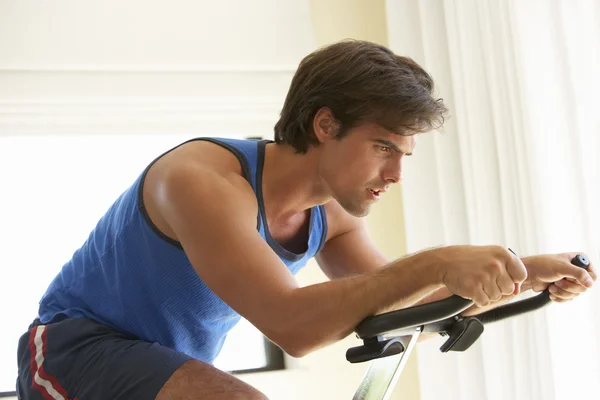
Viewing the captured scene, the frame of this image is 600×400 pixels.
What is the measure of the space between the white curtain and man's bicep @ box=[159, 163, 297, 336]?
1.04 metres

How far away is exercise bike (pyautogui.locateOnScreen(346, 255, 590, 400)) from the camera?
1.23 metres

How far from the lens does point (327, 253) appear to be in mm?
1960

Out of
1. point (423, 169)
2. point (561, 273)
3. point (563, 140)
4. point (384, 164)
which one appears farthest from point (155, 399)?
point (423, 169)

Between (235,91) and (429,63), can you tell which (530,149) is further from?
(235,91)

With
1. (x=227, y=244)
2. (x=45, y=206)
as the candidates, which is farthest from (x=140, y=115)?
(x=227, y=244)

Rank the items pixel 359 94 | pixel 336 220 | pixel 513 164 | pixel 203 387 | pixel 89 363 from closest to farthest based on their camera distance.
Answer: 1. pixel 203 387
2. pixel 89 363
3. pixel 359 94
4. pixel 336 220
5. pixel 513 164

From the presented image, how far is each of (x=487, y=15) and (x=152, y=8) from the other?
113 centimetres

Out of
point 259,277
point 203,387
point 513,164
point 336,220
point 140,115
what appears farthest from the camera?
point 140,115

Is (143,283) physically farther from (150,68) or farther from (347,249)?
(150,68)

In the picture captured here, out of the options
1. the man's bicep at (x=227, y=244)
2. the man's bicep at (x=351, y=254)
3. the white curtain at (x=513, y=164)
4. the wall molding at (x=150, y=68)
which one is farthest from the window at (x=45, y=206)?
the man's bicep at (x=227, y=244)

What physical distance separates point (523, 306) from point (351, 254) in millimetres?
523

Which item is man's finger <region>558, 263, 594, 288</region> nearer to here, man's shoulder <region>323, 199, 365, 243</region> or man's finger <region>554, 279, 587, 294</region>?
man's finger <region>554, 279, 587, 294</region>

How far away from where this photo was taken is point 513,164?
7.94 ft

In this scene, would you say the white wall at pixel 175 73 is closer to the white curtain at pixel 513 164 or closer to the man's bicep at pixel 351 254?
the white curtain at pixel 513 164
